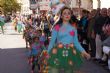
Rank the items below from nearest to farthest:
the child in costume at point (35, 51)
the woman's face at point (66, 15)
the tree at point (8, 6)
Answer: the woman's face at point (66, 15), the child in costume at point (35, 51), the tree at point (8, 6)

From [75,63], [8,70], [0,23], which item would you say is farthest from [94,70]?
[0,23]

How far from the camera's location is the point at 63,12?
684 cm

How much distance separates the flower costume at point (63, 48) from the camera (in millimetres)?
6824

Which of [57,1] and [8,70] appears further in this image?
[57,1]

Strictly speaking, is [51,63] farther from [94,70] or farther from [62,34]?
[94,70]

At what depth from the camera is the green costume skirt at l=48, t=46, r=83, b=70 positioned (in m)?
6.82

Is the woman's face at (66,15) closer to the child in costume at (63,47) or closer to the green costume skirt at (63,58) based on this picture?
the child in costume at (63,47)

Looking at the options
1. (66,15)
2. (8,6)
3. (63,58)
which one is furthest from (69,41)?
(8,6)

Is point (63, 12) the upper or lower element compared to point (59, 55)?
upper

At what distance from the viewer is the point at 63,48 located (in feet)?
22.5

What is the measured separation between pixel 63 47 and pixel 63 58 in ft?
0.62

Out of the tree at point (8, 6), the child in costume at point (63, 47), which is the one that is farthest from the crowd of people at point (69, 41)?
the tree at point (8, 6)

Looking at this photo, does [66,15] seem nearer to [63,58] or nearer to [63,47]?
[63,47]

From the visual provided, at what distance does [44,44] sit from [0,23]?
81.4 feet
